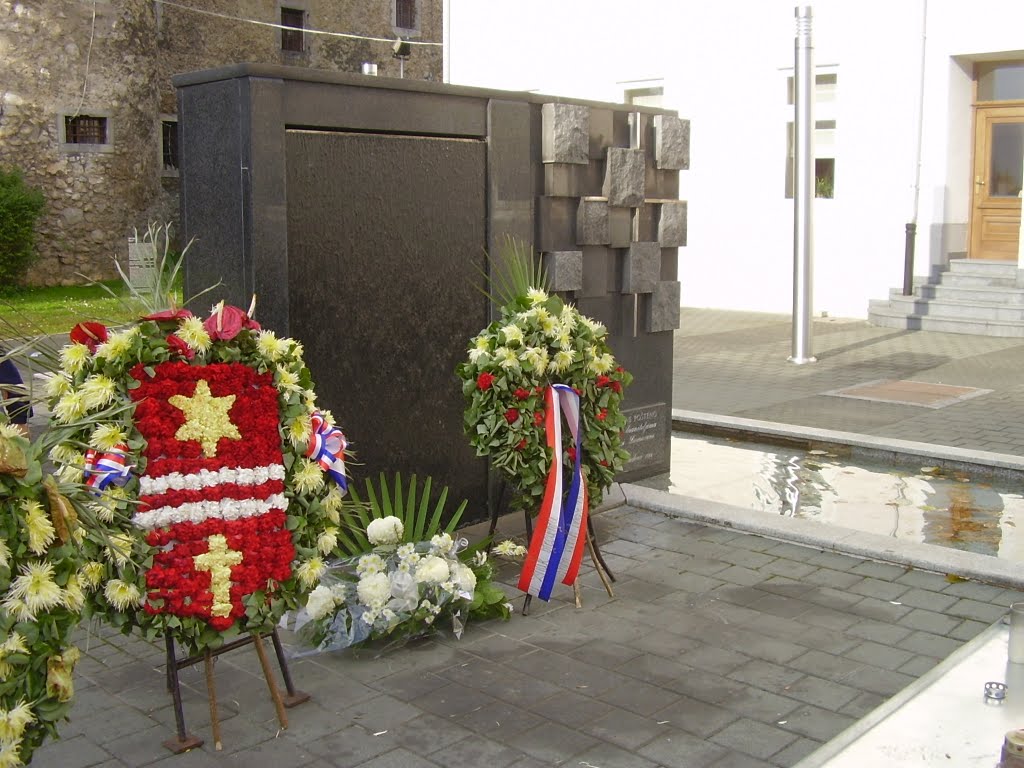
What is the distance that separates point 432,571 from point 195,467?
130 centimetres

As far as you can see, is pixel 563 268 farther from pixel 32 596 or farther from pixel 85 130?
pixel 85 130

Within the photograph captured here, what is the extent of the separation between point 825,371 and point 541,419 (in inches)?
298

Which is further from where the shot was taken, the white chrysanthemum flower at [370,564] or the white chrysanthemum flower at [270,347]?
the white chrysanthemum flower at [370,564]

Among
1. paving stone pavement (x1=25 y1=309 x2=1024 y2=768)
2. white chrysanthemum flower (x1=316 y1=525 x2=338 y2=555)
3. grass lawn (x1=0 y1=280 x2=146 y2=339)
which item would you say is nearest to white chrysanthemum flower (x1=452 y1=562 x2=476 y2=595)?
paving stone pavement (x1=25 y1=309 x2=1024 y2=768)

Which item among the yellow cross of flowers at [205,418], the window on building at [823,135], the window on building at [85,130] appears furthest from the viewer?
the window on building at [85,130]

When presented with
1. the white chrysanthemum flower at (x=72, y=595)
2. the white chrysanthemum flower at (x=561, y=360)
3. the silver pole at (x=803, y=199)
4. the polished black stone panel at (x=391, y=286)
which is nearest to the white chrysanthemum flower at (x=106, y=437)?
the white chrysanthemum flower at (x=72, y=595)

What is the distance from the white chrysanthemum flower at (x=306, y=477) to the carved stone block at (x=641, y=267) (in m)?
3.53

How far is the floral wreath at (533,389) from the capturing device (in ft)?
17.6

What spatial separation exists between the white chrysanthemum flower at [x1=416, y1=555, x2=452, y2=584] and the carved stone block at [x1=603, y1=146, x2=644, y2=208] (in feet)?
9.36

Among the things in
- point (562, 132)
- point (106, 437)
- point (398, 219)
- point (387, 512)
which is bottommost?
point (387, 512)

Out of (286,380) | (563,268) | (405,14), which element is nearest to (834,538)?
(563,268)

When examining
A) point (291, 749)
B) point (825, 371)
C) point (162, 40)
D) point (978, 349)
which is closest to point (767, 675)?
point (291, 749)

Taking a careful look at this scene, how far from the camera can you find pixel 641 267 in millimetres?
7234

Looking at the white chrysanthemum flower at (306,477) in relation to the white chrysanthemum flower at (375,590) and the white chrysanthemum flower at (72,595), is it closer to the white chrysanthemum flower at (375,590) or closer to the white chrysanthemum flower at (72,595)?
the white chrysanthemum flower at (375,590)
